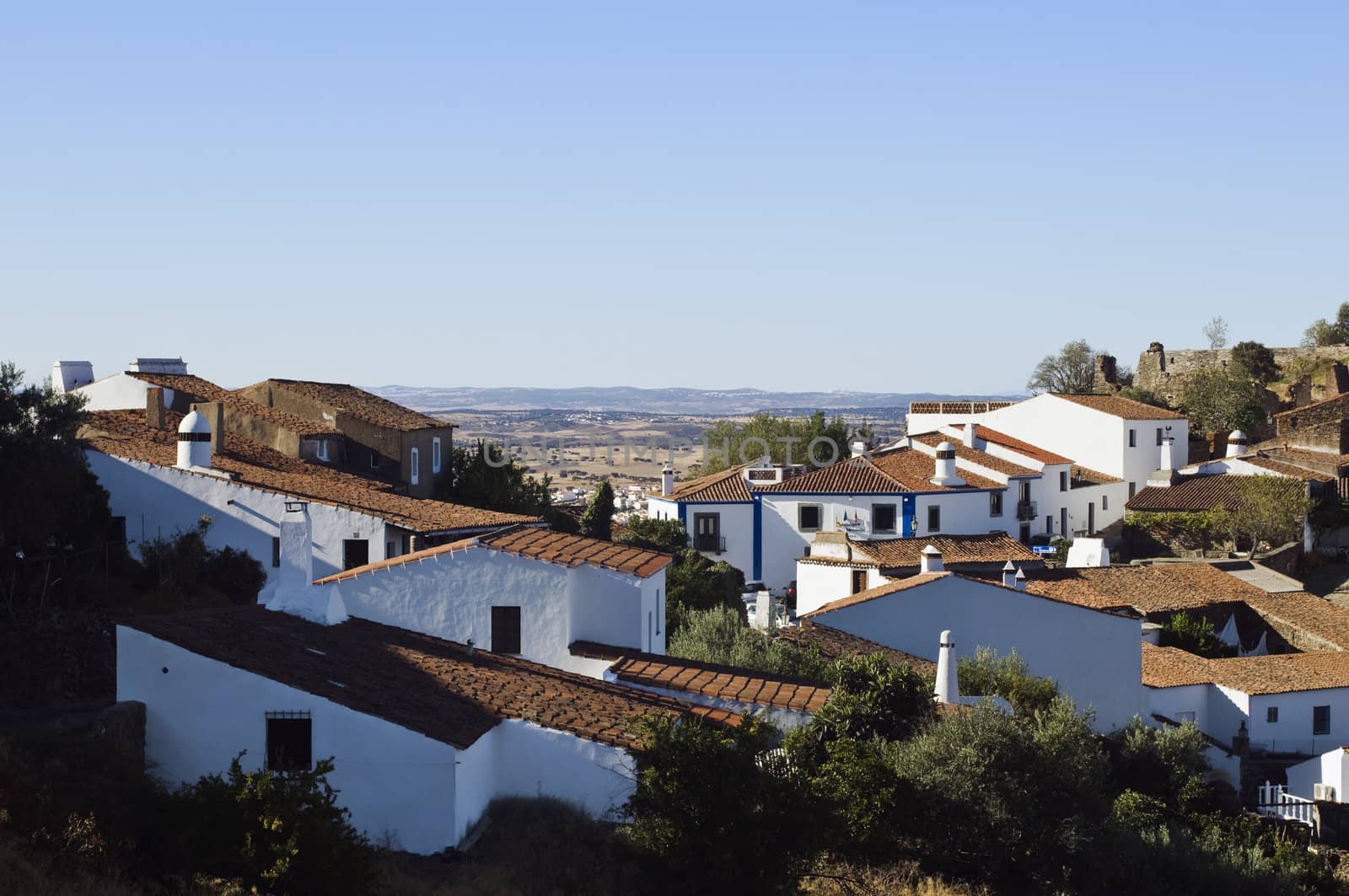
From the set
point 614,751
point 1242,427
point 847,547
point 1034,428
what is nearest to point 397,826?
point 614,751

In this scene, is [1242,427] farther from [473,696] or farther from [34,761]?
[34,761]

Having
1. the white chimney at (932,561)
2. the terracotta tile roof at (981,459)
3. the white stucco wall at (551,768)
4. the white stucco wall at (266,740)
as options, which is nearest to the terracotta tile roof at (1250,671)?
the white chimney at (932,561)

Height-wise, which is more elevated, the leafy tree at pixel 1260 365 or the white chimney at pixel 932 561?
the leafy tree at pixel 1260 365

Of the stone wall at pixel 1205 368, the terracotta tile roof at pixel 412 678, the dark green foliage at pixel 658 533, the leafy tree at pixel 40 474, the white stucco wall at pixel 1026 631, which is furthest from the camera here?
the stone wall at pixel 1205 368

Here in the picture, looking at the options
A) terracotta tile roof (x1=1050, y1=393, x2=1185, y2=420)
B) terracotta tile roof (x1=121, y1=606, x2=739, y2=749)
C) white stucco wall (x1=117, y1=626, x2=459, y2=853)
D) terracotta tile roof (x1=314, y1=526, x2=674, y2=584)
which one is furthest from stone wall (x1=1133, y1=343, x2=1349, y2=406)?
white stucco wall (x1=117, y1=626, x2=459, y2=853)

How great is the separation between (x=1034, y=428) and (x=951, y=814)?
49167 mm

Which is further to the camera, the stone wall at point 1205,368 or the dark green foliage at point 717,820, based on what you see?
the stone wall at point 1205,368

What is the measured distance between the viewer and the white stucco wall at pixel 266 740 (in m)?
15.0

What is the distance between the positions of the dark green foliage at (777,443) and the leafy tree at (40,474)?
4636cm

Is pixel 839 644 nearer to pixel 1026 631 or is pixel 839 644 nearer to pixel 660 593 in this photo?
pixel 1026 631

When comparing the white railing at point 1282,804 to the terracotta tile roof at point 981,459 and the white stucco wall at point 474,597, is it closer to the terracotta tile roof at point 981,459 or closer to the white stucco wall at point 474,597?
the white stucco wall at point 474,597

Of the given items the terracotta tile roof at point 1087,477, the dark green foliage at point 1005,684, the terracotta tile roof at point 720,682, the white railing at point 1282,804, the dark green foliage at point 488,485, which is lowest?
the white railing at point 1282,804

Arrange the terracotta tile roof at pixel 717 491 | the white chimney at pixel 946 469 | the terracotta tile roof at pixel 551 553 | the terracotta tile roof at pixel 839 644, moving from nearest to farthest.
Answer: the terracotta tile roof at pixel 551 553, the terracotta tile roof at pixel 839 644, the white chimney at pixel 946 469, the terracotta tile roof at pixel 717 491

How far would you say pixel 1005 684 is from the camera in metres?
27.2
